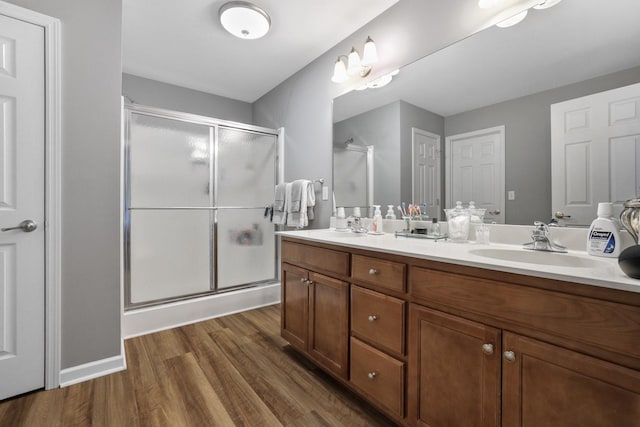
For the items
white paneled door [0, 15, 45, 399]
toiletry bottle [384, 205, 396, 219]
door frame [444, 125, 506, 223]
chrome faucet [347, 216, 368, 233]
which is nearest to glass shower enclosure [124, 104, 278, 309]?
white paneled door [0, 15, 45, 399]

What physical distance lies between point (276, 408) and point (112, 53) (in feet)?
7.04

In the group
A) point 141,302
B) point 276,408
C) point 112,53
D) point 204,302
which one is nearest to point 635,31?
point 276,408

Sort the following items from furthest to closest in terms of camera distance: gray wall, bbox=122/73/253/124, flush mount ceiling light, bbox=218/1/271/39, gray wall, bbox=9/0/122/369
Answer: gray wall, bbox=122/73/253/124, flush mount ceiling light, bbox=218/1/271/39, gray wall, bbox=9/0/122/369

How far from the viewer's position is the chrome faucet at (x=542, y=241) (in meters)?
1.18

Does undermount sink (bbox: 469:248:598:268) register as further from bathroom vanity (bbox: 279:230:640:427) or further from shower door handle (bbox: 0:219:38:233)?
shower door handle (bbox: 0:219:38:233)

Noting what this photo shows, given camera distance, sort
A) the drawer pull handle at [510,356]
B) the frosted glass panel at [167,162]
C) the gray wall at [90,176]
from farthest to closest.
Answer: the frosted glass panel at [167,162] → the gray wall at [90,176] → the drawer pull handle at [510,356]

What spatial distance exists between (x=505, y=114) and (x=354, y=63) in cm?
109

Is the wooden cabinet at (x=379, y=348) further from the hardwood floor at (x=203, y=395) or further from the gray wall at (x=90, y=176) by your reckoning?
the gray wall at (x=90, y=176)

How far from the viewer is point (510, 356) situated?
858 mm

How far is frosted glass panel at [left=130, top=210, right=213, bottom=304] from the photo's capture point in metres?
2.33

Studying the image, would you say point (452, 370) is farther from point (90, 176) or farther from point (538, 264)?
point (90, 176)

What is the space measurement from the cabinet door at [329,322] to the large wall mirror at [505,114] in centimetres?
76

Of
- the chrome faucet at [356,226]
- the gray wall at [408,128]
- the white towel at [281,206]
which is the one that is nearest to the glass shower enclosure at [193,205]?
the white towel at [281,206]

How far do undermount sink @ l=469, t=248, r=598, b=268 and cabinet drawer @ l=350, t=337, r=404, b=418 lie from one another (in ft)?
1.98
